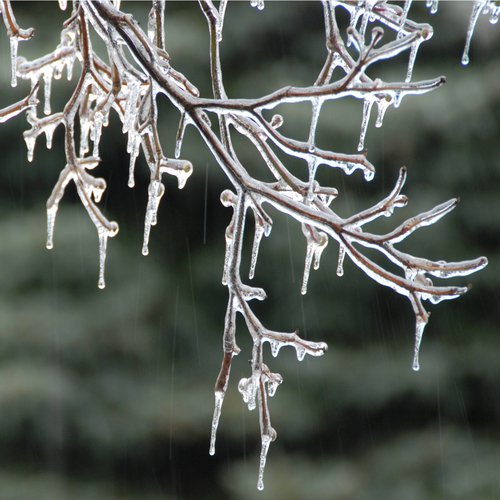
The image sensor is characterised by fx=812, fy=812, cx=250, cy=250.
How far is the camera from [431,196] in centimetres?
469

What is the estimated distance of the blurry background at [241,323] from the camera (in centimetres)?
420

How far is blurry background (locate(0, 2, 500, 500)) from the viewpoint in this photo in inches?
165

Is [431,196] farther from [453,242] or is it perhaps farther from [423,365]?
[423,365]

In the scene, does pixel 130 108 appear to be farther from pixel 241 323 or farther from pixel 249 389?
pixel 241 323

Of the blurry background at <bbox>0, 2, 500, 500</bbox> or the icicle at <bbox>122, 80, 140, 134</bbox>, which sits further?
the blurry background at <bbox>0, 2, 500, 500</bbox>

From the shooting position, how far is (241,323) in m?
4.43

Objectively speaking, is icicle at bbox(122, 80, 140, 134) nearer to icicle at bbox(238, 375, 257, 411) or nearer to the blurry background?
icicle at bbox(238, 375, 257, 411)

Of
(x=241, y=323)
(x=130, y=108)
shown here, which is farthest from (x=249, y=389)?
(x=241, y=323)

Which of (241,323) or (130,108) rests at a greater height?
(130,108)

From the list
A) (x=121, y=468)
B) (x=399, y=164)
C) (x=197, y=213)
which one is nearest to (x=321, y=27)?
(x=399, y=164)

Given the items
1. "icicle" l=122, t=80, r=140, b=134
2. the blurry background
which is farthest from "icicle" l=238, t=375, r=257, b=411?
the blurry background

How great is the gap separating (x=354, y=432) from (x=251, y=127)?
304 cm

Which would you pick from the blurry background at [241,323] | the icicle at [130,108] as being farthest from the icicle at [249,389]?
the blurry background at [241,323]

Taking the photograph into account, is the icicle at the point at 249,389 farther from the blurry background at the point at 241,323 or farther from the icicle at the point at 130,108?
the blurry background at the point at 241,323
